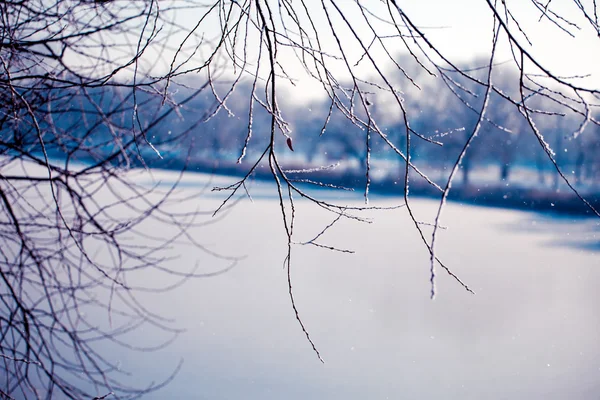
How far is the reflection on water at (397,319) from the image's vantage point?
11.9 feet

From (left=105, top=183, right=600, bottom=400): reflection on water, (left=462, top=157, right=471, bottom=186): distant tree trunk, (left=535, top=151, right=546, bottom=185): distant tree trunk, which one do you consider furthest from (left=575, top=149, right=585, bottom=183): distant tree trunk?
(left=462, top=157, right=471, bottom=186): distant tree trunk

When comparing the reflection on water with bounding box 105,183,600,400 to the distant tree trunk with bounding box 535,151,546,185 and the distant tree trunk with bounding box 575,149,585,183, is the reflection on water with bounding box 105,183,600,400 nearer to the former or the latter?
the distant tree trunk with bounding box 535,151,546,185

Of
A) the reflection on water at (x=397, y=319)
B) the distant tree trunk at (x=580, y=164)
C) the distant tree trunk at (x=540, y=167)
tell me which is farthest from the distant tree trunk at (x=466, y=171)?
the distant tree trunk at (x=580, y=164)

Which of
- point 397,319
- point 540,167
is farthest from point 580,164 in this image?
point 397,319

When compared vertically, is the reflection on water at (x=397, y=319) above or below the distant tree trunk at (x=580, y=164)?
below

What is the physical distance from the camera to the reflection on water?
3.62 m

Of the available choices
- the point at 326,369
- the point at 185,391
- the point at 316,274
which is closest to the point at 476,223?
the point at 316,274

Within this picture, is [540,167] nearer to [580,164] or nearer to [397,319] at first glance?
[580,164]

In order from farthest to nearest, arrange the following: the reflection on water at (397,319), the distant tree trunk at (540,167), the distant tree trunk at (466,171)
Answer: the distant tree trunk at (466,171)
the distant tree trunk at (540,167)
the reflection on water at (397,319)

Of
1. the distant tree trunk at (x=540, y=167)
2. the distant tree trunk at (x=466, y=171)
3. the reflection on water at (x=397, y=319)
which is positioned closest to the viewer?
the reflection on water at (x=397, y=319)

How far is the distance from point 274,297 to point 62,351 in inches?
76.2

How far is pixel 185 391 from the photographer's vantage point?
3.52 metres

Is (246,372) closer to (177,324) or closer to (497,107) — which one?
(177,324)

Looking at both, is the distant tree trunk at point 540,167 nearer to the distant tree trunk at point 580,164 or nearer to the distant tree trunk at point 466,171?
the distant tree trunk at point 580,164
